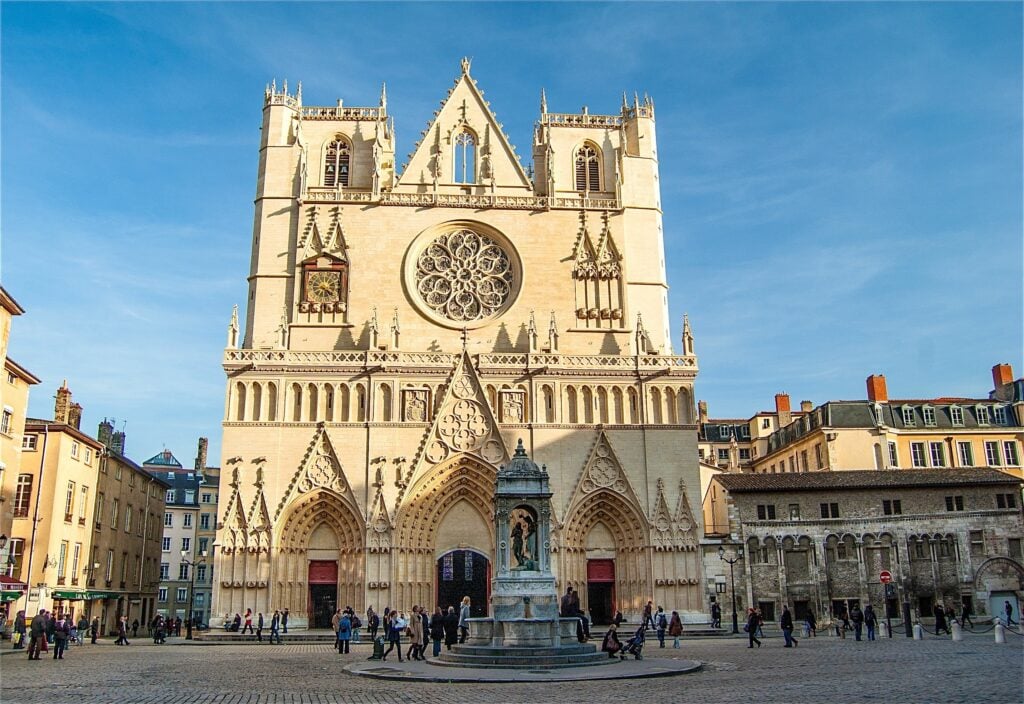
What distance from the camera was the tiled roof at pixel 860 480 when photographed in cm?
4047

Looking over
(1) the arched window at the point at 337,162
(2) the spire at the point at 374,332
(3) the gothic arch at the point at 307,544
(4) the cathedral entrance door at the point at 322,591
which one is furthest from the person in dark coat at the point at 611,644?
(1) the arched window at the point at 337,162

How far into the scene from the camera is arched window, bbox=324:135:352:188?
141 feet

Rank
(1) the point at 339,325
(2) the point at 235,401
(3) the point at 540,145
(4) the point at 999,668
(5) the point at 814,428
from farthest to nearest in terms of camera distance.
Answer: (5) the point at 814,428
(3) the point at 540,145
(1) the point at 339,325
(2) the point at 235,401
(4) the point at 999,668

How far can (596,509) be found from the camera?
1473 inches

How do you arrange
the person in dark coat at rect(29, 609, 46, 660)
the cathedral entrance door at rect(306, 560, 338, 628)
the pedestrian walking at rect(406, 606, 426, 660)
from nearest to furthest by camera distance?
the pedestrian walking at rect(406, 606, 426, 660) < the person in dark coat at rect(29, 609, 46, 660) < the cathedral entrance door at rect(306, 560, 338, 628)

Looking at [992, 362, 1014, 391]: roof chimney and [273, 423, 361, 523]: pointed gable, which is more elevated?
[992, 362, 1014, 391]: roof chimney

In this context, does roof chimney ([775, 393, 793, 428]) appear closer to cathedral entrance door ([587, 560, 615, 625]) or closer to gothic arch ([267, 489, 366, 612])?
cathedral entrance door ([587, 560, 615, 625])

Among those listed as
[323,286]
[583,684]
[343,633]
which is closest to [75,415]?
[323,286]

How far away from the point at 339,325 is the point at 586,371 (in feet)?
35.5

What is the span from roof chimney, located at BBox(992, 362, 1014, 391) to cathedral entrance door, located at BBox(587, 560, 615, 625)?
29.2 meters

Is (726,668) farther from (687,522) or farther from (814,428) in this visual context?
(814,428)

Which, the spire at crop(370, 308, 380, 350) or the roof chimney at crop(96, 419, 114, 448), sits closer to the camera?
the spire at crop(370, 308, 380, 350)

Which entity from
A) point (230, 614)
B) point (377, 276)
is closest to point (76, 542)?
point (230, 614)

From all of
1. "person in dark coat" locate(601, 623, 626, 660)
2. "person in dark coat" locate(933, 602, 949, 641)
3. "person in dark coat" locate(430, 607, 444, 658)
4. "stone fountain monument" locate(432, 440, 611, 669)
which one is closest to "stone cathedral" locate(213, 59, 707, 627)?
"person in dark coat" locate(933, 602, 949, 641)
